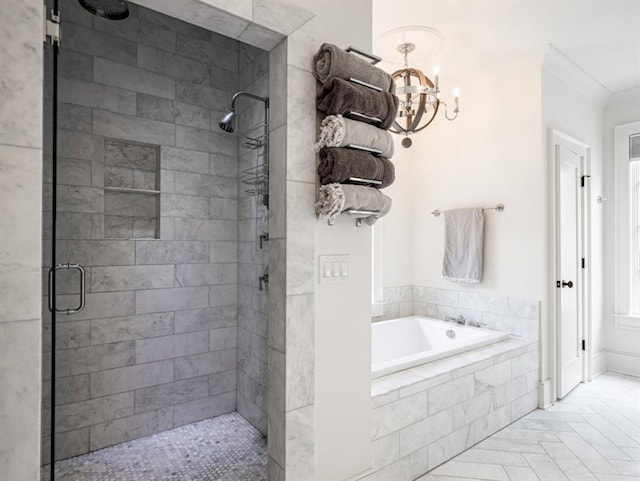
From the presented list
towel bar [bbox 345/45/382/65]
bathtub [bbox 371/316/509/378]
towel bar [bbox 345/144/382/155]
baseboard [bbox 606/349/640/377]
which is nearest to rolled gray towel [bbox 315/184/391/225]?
towel bar [bbox 345/144/382/155]

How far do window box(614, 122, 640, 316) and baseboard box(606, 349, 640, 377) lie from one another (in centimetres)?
39

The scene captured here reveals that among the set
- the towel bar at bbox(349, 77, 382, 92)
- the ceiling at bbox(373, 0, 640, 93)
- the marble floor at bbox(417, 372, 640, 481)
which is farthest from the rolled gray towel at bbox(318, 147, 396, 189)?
the marble floor at bbox(417, 372, 640, 481)

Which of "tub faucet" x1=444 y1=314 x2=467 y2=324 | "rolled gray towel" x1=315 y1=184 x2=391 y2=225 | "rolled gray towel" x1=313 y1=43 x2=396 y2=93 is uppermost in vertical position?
"rolled gray towel" x1=313 y1=43 x2=396 y2=93

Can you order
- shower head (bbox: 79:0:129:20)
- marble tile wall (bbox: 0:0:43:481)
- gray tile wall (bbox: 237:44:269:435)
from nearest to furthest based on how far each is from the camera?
marble tile wall (bbox: 0:0:43:481) → shower head (bbox: 79:0:129:20) → gray tile wall (bbox: 237:44:269:435)

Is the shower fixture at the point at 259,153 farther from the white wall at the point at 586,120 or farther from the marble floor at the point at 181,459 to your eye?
the white wall at the point at 586,120

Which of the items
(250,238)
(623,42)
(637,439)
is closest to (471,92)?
(623,42)

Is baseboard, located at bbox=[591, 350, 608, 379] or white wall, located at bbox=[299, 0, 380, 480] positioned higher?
white wall, located at bbox=[299, 0, 380, 480]

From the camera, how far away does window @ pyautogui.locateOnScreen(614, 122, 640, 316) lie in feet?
12.2

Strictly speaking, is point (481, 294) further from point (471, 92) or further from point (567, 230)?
point (471, 92)

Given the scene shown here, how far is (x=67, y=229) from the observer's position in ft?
7.61

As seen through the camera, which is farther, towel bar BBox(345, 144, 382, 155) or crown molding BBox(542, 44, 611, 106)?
crown molding BBox(542, 44, 611, 106)

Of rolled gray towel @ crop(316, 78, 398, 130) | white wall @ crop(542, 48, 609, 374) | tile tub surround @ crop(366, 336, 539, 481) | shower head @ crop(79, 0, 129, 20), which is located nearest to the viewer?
rolled gray towel @ crop(316, 78, 398, 130)

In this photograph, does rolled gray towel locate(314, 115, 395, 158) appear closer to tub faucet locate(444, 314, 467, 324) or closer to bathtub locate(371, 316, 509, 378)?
bathtub locate(371, 316, 509, 378)

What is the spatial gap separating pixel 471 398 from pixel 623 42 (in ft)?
9.38
